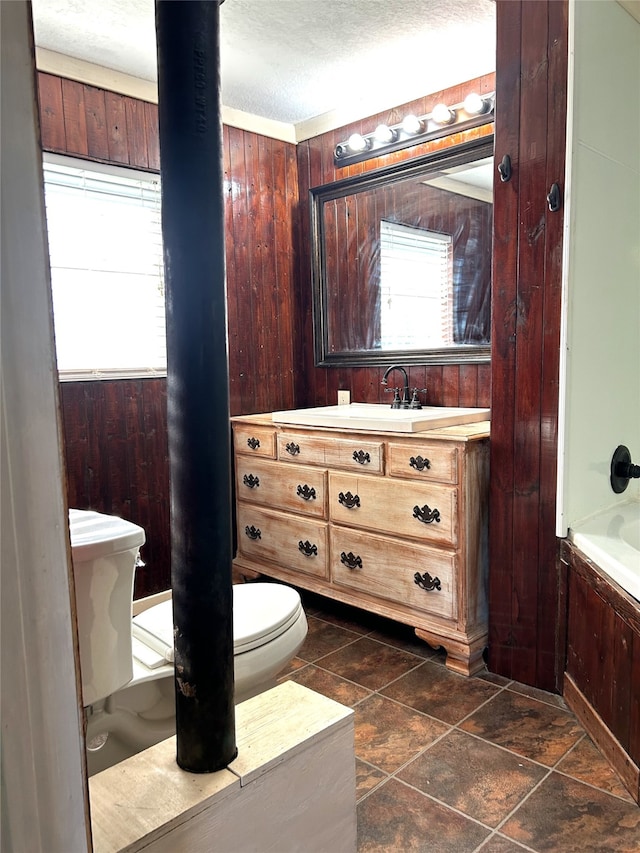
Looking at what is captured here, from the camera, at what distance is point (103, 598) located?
3.63 feet

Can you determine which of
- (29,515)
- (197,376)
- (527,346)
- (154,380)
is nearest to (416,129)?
(527,346)

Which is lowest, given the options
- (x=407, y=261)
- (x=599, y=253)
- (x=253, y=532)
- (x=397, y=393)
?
(x=253, y=532)

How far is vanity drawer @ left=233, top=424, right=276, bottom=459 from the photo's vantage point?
2934 mm

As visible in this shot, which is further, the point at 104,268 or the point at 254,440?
the point at 254,440

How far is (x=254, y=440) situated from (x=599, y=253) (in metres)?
1.69

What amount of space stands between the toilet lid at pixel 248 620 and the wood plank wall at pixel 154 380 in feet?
3.55

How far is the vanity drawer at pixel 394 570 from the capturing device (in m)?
2.29

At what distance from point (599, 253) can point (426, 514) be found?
106 cm

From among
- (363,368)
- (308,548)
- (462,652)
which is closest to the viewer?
(462,652)

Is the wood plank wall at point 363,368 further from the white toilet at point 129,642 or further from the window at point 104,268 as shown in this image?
the white toilet at point 129,642

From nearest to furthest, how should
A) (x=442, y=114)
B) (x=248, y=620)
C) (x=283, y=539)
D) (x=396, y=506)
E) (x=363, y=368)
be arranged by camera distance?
(x=248, y=620) < (x=396, y=506) < (x=442, y=114) < (x=283, y=539) < (x=363, y=368)

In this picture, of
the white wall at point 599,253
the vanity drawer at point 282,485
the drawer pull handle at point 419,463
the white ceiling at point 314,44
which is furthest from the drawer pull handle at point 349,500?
the white ceiling at point 314,44

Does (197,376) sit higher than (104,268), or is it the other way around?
(104,268)

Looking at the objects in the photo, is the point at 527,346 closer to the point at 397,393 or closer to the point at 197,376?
the point at 397,393
